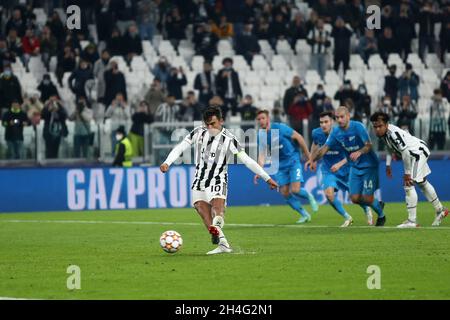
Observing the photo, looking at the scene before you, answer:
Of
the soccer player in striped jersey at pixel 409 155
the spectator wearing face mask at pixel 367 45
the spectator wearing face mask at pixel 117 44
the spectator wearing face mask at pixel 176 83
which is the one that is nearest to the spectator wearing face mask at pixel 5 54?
the spectator wearing face mask at pixel 117 44

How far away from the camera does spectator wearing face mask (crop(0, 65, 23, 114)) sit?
3070 centimetres

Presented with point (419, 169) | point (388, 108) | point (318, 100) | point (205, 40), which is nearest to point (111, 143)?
point (318, 100)

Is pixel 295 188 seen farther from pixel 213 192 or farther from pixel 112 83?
pixel 112 83

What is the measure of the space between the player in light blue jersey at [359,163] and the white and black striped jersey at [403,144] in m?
0.88

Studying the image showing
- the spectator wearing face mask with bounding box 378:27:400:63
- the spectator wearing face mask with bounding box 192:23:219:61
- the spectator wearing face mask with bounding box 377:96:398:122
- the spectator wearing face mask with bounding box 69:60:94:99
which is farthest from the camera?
the spectator wearing face mask with bounding box 378:27:400:63

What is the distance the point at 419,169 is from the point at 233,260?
640 cm

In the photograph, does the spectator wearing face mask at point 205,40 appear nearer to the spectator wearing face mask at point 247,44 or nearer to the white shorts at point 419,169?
the spectator wearing face mask at point 247,44

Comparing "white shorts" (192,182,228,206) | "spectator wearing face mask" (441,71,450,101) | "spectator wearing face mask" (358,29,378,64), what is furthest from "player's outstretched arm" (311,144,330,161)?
"spectator wearing face mask" (358,29,378,64)

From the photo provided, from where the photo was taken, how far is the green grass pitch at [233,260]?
12.3m

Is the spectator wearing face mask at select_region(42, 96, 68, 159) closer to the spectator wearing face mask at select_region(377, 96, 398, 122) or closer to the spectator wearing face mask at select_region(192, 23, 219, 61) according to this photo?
the spectator wearing face mask at select_region(192, 23, 219, 61)

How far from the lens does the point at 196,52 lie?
117ft

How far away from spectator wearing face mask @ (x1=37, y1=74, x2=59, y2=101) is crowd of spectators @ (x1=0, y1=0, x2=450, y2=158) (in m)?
0.03
